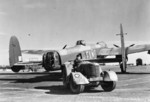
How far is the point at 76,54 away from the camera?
23.0 meters

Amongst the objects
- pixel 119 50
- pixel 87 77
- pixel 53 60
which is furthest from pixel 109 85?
pixel 119 50

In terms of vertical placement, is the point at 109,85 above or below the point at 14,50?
below

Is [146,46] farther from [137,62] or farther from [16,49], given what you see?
[137,62]

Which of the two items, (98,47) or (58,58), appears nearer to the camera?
(58,58)

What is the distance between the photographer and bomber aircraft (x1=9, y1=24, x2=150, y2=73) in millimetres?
21906

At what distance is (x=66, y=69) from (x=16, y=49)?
14790mm

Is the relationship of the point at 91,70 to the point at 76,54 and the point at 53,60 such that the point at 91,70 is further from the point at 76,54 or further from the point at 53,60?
the point at 76,54

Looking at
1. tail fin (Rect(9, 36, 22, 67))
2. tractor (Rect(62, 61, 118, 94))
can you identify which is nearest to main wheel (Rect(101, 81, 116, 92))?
tractor (Rect(62, 61, 118, 94))

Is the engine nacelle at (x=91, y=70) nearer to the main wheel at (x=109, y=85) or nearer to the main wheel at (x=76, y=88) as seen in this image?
the main wheel at (x=109, y=85)

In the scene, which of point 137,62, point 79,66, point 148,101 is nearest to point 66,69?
point 79,66

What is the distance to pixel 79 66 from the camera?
15.4m

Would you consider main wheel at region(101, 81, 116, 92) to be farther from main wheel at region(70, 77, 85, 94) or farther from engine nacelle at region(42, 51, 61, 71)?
engine nacelle at region(42, 51, 61, 71)

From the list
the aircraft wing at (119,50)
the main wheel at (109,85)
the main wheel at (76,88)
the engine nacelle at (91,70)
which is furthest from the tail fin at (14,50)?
the main wheel at (109,85)

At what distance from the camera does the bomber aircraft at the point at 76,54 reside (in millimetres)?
21906
